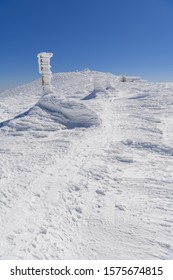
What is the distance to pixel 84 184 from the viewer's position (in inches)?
383

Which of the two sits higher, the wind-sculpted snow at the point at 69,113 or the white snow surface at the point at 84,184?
the wind-sculpted snow at the point at 69,113

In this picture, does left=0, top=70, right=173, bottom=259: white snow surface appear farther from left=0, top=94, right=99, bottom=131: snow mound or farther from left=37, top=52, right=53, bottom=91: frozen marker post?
left=37, top=52, right=53, bottom=91: frozen marker post

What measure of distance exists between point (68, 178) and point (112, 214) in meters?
2.67

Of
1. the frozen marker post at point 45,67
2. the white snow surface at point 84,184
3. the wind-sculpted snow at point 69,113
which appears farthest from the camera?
the frozen marker post at point 45,67

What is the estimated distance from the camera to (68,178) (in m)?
10.1

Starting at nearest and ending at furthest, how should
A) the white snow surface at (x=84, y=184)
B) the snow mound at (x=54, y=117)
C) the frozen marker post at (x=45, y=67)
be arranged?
the white snow surface at (x=84, y=184) → the snow mound at (x=54, y=117) → the frozen marker post at (x=45, y=67)

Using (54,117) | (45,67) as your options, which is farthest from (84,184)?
(45,67)

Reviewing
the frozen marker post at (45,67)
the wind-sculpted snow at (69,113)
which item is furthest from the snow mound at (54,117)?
the frozen marker post at (45,67)

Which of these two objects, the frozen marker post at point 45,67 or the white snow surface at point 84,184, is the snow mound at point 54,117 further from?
the frozen marker post at point 45,67

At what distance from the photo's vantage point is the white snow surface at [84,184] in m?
6.88

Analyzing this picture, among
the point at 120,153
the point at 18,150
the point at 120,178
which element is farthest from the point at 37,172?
the point at 120,153

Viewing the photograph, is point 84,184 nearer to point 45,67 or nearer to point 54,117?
point 54,117
